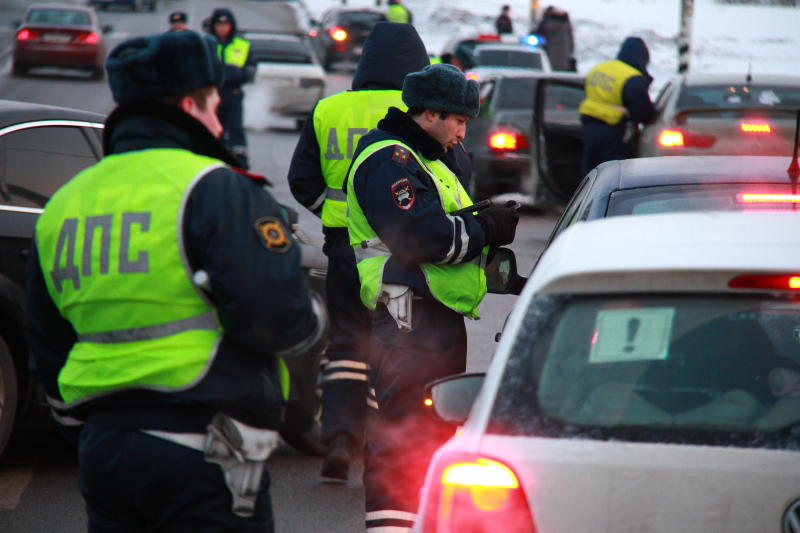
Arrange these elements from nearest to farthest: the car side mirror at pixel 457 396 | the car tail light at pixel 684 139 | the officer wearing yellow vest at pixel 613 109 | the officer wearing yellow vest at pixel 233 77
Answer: the car side mirror at pixel 457 396, the car tail light at pixel 684 139, the officer wearing yellow vest at pixel 613 109, the officer wearing yellow vest at pixel 233 77

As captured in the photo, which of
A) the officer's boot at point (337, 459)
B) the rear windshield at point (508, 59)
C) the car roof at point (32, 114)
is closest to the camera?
the officer's boot at point (337, 459)

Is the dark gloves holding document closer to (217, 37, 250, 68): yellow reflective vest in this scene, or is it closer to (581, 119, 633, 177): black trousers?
(581, 119, 633, 177): black trousers

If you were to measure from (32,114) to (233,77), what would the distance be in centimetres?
1011

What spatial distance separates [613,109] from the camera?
41.4 ft

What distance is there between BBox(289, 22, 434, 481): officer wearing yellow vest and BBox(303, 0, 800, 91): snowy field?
2953 cm

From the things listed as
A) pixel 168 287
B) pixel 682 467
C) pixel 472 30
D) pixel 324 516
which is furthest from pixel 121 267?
pixel 472 30

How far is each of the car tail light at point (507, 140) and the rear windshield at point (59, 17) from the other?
1755 cm

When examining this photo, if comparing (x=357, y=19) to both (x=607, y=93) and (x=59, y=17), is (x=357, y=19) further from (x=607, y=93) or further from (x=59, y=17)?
(x=607, y=93)

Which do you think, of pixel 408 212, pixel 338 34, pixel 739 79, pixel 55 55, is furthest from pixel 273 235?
pixel 338 34

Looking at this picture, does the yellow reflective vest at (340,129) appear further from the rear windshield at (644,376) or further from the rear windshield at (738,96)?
the rear windshield at (738,96)

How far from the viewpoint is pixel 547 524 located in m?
2.80

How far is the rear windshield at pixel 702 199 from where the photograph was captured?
4.62 m

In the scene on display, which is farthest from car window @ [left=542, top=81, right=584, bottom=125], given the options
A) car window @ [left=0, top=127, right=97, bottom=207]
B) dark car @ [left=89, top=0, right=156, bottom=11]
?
dark car @ [left=89, top=0, right=156, bottom=11]

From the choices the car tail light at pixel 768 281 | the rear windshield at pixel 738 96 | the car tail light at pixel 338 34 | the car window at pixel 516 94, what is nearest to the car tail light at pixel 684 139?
the rear windshield at pixel 738 96
